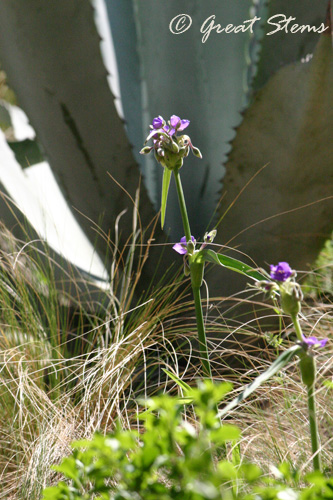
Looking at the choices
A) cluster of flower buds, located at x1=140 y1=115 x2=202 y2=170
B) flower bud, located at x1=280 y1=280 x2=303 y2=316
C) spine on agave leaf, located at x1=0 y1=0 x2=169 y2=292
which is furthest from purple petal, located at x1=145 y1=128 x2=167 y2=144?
spine on agave leaf, located at x1=0 y1=0 x2=169 y2=292

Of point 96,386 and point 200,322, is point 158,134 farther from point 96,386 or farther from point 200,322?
point 96,386

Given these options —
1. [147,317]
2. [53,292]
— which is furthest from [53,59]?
[147,317]

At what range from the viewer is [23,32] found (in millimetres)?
1422

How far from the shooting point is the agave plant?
1.33m

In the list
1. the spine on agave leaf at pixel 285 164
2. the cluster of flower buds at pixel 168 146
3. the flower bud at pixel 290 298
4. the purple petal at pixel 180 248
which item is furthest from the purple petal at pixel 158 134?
the spine on agave leaf at pixel 285 164

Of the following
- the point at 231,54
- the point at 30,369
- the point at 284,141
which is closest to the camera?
the point at 30,369

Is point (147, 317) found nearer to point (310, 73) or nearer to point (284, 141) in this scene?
point (284, 141)

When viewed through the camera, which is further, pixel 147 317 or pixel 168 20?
pixel 168 20

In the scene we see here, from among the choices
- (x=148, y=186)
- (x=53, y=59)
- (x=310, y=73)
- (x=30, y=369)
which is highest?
(x=53, y=59)

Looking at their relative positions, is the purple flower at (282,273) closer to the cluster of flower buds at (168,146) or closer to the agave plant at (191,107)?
the cluster of flower buds at (168,146)

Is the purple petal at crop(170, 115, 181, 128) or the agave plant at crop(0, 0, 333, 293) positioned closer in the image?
the purple petal at crop(170, 115, 181, 128)

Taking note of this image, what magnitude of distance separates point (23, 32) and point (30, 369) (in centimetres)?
87

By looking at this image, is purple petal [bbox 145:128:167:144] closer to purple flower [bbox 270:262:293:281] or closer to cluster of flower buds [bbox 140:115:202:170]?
cluster of flower buds [bbox 140:115:202:170]

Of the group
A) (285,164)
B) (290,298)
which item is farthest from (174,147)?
(285,164)
